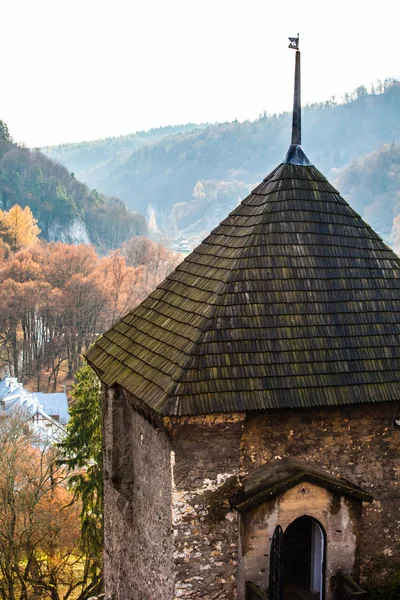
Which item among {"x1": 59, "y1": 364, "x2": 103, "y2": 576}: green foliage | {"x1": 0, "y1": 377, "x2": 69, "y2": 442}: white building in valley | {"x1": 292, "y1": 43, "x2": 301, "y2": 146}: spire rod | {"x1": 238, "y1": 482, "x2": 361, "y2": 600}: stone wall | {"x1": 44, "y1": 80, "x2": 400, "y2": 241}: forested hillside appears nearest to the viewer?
{"x1": 238, "y1": 482, "x2": 361, "y2": 600}: stone wall

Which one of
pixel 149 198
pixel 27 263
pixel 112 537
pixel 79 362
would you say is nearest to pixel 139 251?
pixel 27 263

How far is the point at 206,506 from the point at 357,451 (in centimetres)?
177

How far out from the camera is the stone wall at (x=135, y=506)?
30.8 ft

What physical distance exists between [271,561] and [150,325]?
3055mm

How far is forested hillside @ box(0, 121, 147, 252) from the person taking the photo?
10512 cm

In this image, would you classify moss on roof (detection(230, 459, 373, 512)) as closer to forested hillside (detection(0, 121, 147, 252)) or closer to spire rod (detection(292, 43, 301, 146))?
spire rod (detection(292, 43, 301, 146))

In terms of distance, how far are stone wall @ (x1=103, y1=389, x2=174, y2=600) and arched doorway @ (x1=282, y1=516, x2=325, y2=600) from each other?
139 centimetres

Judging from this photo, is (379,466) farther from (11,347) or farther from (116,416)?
(11,347)

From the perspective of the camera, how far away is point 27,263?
59.9 meters

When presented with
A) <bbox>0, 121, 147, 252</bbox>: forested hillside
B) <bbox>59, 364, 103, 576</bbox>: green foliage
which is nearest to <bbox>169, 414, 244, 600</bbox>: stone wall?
<bbox>59, 364, 103, 576</bbox>: green foliage

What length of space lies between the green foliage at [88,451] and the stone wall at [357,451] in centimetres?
1528

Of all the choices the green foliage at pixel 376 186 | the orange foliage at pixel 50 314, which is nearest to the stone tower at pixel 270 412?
the orange foliage at pixel 50 314

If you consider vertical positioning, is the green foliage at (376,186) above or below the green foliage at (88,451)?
above

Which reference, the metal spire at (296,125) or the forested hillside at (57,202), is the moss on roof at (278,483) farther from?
→ the forested hillside at (57,202)
